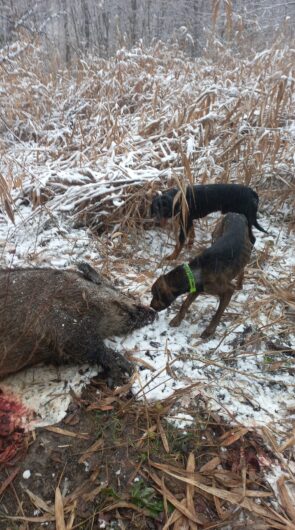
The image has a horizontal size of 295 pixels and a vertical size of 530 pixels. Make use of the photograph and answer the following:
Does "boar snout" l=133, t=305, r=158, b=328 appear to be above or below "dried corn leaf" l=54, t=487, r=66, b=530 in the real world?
above

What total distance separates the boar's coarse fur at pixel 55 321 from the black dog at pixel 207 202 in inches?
42.9

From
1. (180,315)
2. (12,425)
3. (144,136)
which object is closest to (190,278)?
(180,315)

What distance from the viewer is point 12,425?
2045 mm

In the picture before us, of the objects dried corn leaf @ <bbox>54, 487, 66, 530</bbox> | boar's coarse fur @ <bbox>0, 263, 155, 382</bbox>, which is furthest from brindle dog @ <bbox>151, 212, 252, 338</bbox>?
dried corn leaf @ <bbox>54, 487, 66, 530</bbox>

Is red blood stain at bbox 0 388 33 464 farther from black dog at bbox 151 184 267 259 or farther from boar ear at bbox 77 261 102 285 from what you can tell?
black dog at bbox 151 184 267 259

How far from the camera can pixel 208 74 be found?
5.50 meters

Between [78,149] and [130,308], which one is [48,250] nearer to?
[130,308]

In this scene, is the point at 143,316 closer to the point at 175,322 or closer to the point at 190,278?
the point at 175,322

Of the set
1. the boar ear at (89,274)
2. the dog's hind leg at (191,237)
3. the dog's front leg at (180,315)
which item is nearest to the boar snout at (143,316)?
the dog's front leg at (180,315)

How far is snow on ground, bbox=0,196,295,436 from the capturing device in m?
2.24

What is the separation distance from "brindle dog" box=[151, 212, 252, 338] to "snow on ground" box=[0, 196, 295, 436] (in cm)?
21

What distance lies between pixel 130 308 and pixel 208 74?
4.40 metres

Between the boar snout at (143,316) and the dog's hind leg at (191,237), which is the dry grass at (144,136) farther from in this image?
the boar snout at (143,316)

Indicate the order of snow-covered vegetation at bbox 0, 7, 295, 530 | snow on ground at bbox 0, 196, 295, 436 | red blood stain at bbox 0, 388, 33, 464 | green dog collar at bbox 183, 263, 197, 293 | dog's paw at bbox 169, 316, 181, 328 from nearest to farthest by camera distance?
red blood stain at bbox 0, 388, 33, 464 → snow on ground at bbox 0, 196, 295, 436 → snow-covered vegetation at bbox 0, 7, 295, 530 → green dog collar at bbox 183, 263, 197, 293 → dog's paw at bbox 169, 316, 181, 328
